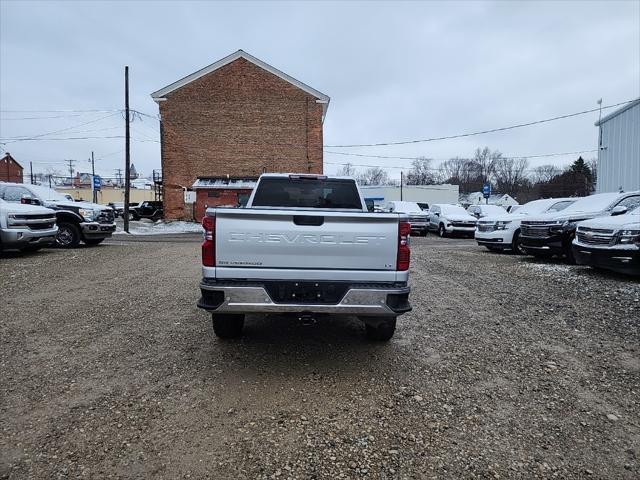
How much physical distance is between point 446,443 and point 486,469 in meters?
0.32

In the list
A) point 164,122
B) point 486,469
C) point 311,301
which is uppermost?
point 164,122

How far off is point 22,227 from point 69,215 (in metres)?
2.71

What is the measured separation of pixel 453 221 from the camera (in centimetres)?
2203

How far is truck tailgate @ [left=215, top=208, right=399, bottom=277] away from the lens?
151 inches

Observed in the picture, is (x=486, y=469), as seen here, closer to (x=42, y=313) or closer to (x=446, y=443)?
(x=446, y=443)

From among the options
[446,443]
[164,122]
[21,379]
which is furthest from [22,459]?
[164,122]

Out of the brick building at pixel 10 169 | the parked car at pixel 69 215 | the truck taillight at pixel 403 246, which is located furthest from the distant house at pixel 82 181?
the truck taillight at pixel 403 246

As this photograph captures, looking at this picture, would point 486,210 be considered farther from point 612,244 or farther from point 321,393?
→ point 321,393

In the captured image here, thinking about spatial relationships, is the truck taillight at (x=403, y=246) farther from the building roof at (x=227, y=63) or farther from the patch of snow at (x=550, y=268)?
the building roof at (x=227, y=63)

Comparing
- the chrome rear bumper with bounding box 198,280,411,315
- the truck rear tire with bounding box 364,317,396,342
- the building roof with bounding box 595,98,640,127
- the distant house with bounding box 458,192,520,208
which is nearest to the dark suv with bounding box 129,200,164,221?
the building roof with bounding box 595,98,640,127

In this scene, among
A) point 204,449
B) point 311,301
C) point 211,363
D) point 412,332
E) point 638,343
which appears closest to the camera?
point 204,449

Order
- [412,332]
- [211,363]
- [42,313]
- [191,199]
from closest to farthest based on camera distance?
[211,363]
[412,332]
[42,313]
[191,199]

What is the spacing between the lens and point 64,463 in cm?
269

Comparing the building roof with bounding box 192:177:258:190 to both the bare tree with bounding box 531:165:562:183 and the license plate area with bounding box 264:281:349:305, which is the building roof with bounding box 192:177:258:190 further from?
the bare tree with bounding box 531:165:562:183
